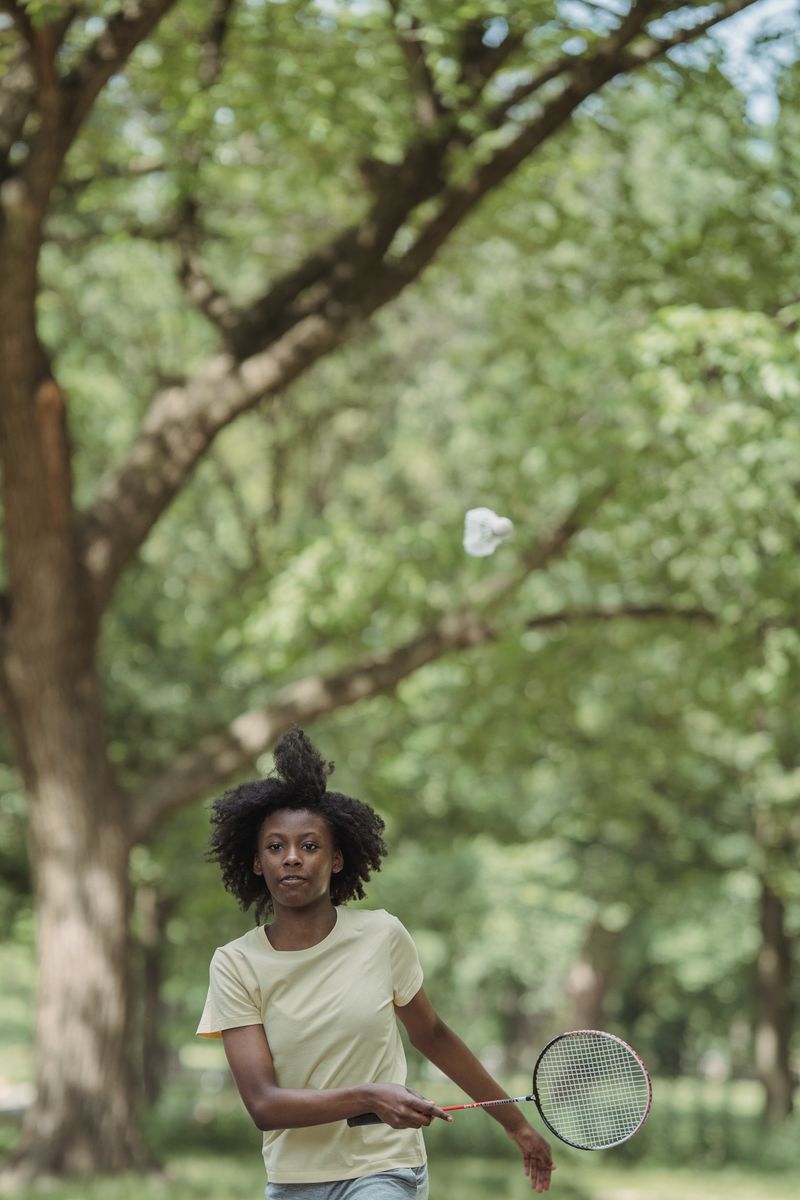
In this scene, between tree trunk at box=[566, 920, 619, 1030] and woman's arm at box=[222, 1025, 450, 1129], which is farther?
tree trunk at box=[566, 920, 619, 1030]

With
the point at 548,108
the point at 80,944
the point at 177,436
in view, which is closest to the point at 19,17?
the point at 177,436

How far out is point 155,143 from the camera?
530 inches

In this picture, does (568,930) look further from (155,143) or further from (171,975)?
(155,143)

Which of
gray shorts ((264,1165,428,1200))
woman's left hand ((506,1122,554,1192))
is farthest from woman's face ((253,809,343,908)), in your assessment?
woman's left hand ((506,1122,554,1192))

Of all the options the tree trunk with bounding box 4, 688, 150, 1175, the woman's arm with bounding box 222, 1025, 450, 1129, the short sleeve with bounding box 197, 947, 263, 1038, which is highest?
the short sleeve with bounding box 197, 947, 263, 1038

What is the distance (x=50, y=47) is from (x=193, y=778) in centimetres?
566

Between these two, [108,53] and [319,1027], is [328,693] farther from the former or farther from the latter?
[319,1027]

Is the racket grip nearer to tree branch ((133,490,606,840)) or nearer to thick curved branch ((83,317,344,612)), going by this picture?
thick curved branch ((83,317,344,612))

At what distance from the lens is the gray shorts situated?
343cm

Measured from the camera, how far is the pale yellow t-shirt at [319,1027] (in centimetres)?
349

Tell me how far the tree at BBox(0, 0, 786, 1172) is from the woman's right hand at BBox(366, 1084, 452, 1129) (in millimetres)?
7676

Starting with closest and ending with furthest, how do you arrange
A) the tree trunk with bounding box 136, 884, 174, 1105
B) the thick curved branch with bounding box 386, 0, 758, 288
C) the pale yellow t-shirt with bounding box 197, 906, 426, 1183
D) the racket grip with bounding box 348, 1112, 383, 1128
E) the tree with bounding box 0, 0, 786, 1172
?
the racket grip with bounding box 348, 1112, 383, 1128
the pale yellow t-shirt with bounding box 197, 906, 426, 1183
the thick curved branch with bounding box 386, 0, 758, 288
the tree with bounding box 0, 0, 786, 1172
the tree trunk with bounding box 136, 884, 174, 1105

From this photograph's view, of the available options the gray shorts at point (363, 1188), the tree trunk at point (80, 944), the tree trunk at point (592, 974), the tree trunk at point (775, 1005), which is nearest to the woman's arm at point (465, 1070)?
the gray shorts at point (363, 1188)

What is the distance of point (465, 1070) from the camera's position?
384cm
